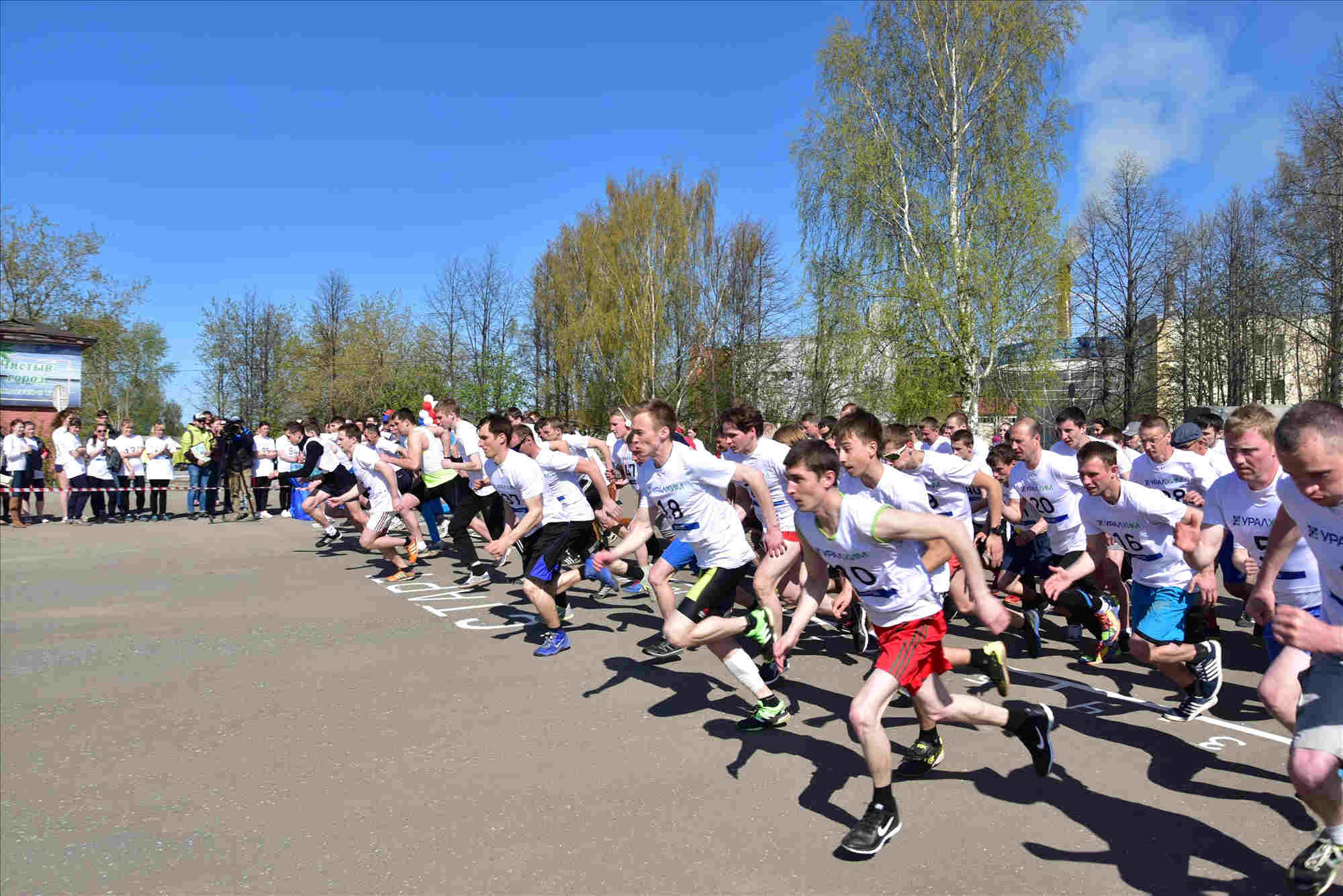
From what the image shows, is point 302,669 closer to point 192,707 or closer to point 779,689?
point 192,707

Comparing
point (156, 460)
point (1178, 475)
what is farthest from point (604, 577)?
point (156, 460)

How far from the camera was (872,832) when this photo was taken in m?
3.75

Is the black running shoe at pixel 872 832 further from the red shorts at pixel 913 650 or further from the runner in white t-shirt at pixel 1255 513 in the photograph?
the runner in white t-shirt at pixel 1255 513

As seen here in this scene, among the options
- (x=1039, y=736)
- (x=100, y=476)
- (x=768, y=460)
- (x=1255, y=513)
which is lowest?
(x=1039, y=736)

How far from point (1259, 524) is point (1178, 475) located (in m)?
2.84

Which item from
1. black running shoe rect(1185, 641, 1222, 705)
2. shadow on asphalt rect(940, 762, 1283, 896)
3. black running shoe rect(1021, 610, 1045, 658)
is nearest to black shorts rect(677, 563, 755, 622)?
shadow on asphalt rect(940, 762, 1283, 896)

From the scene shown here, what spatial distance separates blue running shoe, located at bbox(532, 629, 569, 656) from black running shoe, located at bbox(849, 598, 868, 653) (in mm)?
2531

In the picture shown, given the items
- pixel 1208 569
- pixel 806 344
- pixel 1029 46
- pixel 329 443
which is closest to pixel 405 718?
pixel 1208 569

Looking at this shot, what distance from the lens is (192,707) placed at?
6.18 metres

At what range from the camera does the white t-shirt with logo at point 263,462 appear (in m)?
19.9

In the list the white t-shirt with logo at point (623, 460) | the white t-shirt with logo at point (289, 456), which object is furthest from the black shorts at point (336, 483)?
the white t-shirt with logo at point (289, 456)

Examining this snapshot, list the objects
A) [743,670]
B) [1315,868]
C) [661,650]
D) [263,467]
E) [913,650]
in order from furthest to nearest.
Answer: [263,467] → [661,650] → [743,670] → [913,650] → [1315,868]

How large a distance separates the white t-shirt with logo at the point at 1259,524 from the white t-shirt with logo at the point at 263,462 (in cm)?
1890

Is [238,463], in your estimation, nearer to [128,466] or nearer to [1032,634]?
[128,466]
